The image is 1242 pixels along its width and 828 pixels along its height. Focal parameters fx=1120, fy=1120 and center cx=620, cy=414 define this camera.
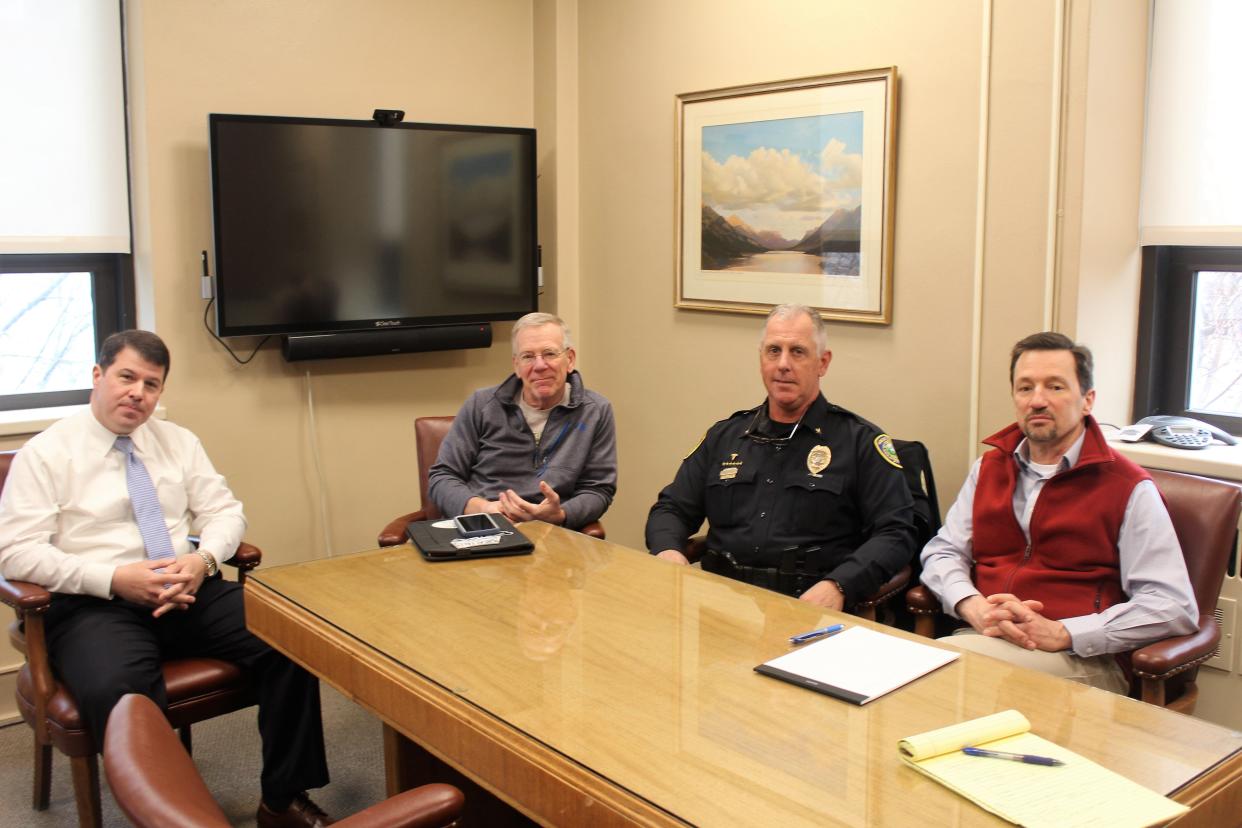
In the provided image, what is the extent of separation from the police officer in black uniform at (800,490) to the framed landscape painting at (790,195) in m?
0.54

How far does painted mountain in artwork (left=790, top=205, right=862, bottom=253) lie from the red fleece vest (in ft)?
3.66

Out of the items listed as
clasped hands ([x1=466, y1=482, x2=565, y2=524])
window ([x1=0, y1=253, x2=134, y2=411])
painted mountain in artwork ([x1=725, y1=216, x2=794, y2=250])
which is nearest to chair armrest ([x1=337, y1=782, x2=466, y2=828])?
clasped hands ([x1=466, y1=482, x2=565, y2=524])

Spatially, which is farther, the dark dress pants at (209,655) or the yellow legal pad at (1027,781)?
the dark dress pants at (209,655)

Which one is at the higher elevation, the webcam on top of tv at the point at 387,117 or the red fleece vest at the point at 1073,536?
the webcam on top of tv at the point at 387,117

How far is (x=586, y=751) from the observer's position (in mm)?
1651

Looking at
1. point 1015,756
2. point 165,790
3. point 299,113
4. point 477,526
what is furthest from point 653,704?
point 299,113

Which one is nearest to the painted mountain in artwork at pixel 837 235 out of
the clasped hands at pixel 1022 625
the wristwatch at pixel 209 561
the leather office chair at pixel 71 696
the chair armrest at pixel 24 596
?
the clasped hands at pixel 1022 625

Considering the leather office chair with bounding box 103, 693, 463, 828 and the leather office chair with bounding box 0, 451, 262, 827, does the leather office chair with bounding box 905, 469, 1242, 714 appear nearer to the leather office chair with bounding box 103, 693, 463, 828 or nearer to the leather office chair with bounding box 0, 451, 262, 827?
the leather office chair with bounding box 103, 693, 463, 828

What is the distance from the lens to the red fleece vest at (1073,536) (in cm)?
255

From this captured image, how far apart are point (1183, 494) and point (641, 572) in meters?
1.27

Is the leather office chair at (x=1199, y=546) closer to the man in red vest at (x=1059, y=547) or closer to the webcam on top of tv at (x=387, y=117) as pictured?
the man in red vest at (x=1059, y=547)

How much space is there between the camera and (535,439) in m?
3.50

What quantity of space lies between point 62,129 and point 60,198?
226mm

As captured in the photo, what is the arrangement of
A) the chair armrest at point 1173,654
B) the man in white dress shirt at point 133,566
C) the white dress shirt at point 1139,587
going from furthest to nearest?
the man in white dress shirt at point 133,566, the white dress shirt at point 1139,587, the chair armrest at point 1173,654
